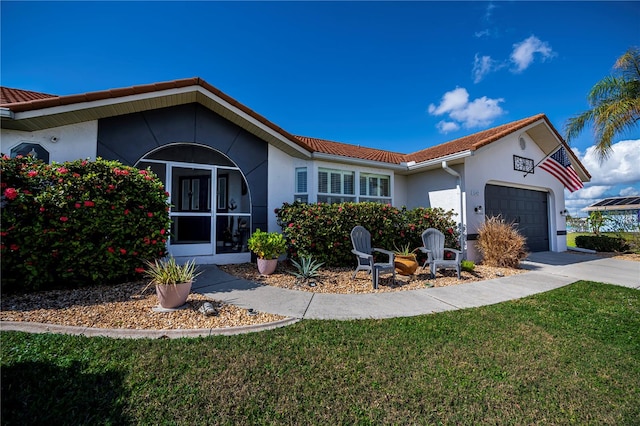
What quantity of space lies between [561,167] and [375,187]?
8.25 metres

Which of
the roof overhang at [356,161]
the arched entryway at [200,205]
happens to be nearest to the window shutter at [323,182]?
the roof overhang at [356,161]

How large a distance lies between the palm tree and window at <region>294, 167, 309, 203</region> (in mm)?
11414

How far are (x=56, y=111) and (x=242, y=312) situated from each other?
19.3ft

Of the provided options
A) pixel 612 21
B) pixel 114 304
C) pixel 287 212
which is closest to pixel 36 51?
pixel 114 304

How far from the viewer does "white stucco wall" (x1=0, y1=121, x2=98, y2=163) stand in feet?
18.4

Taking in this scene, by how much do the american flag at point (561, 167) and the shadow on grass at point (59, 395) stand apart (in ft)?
47.0

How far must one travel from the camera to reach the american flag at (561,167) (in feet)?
35.3

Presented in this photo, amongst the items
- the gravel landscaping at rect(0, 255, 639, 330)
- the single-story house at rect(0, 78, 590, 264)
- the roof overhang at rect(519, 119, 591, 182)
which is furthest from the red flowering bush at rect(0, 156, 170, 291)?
the roof overhang at rect(519, 119, 591, 182)

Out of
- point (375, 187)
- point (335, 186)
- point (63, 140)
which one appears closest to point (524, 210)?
point (375, 187)

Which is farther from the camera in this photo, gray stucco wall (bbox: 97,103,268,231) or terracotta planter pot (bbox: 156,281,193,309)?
gray stucco wall (bbox: 97,103,268,231)

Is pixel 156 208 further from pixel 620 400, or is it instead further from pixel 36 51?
pixel 620 400

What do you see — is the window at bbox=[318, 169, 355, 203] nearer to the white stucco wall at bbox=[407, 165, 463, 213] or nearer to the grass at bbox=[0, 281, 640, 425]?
the white stucco wall at bbox=[407, 165, 463, 213]

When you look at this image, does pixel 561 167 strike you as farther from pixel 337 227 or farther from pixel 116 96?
pixel 116 96

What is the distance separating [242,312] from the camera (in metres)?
3.89
